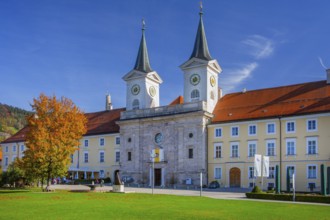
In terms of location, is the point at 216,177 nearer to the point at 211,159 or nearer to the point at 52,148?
the point at 211,159

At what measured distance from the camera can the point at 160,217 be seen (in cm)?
1880

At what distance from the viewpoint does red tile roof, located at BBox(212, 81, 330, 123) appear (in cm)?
4575

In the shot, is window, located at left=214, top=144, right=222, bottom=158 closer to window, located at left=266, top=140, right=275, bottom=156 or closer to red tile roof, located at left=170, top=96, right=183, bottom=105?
window, located at left=266, top=140, right=275, bottom=156

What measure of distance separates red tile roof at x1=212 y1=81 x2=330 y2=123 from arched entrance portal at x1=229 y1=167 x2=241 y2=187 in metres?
6.10

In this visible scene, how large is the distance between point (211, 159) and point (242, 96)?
9.84 meters

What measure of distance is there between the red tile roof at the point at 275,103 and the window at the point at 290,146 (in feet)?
9.93

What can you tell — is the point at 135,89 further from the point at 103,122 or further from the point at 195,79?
the point at 195,79

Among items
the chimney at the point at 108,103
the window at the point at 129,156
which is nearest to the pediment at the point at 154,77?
the window at the point at 129,156

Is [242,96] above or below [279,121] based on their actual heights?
above

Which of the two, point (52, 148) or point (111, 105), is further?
point (111, 105)

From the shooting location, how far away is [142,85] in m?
60.0

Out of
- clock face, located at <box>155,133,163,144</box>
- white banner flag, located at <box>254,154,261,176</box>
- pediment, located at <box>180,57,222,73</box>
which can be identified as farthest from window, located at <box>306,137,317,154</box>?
clock face, located at <box>155,133,163,144</box>

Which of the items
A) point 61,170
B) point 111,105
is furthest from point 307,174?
point 111,105

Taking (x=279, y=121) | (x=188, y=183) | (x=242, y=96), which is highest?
(x=242, y=96)
